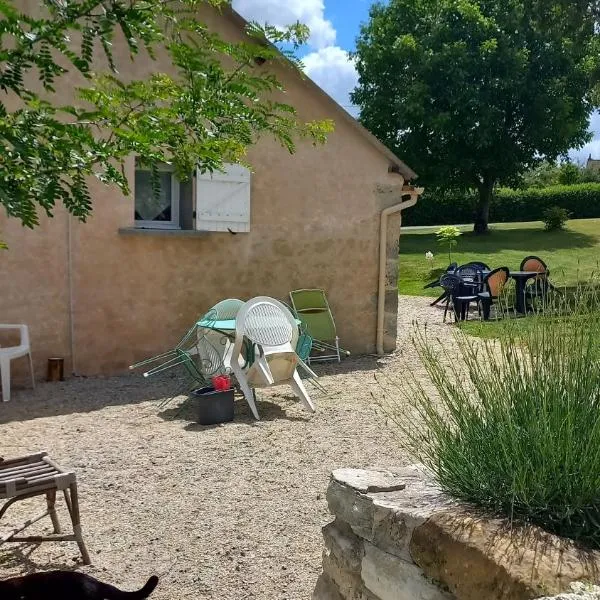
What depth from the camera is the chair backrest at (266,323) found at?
6.79 metres

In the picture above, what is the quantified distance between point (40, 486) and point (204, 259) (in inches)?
216

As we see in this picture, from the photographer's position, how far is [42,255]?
7.93 metres

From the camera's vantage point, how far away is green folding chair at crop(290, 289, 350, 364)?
9328mm

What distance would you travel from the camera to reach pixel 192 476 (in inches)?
199

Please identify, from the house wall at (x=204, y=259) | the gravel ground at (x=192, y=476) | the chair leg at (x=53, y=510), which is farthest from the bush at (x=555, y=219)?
the chair leg at (x=53, y=510)

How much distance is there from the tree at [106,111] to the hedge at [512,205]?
103 feet

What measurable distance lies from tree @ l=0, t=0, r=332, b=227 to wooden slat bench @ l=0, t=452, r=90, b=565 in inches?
64.7

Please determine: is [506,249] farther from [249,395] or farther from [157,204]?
[249,395]

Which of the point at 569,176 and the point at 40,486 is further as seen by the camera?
the point at 569,176

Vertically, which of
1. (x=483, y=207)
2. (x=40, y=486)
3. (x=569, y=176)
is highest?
(x=569, y=176)

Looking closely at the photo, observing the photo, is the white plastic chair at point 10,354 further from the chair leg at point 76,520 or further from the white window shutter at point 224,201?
the chair leg at point 76,520

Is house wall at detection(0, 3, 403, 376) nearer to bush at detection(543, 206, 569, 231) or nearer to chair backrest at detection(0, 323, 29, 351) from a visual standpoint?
chair backrest at detection(0, 323, 29, 351)

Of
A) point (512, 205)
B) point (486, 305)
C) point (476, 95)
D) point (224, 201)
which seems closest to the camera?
point (224, 201)

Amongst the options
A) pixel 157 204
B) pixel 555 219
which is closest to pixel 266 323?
pixel 157 204
